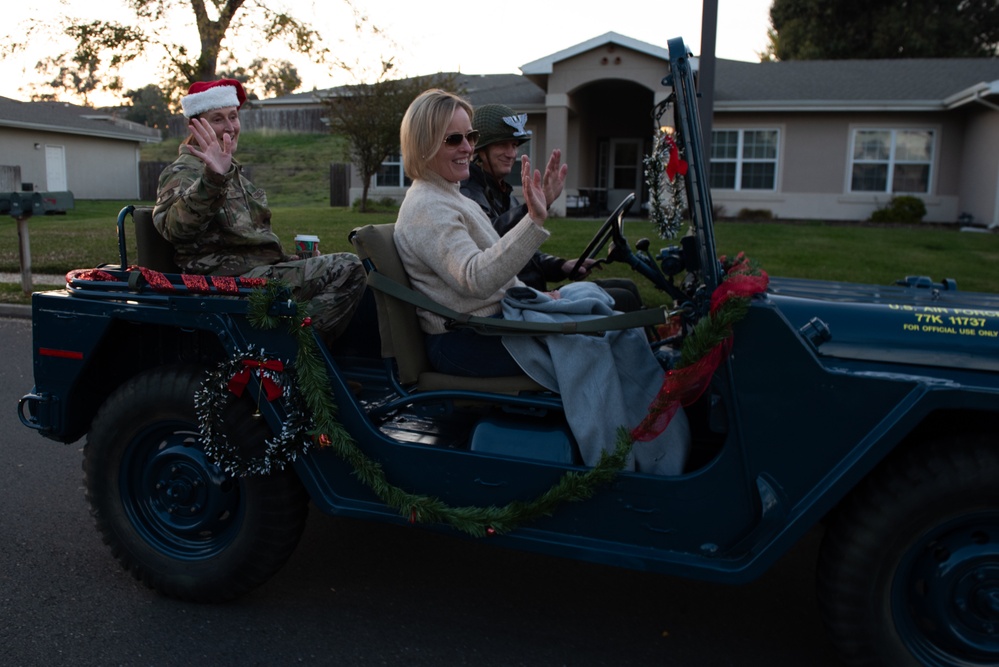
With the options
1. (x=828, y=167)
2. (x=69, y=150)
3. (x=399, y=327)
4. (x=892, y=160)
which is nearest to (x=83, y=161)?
(x=69, y=150)

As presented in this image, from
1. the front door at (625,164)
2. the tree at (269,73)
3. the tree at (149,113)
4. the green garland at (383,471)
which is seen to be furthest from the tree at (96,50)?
the tree at (149,113)

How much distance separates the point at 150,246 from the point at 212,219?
0.28 m

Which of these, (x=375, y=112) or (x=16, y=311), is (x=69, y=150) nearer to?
(x=375, y=112)

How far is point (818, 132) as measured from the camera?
69.9ft

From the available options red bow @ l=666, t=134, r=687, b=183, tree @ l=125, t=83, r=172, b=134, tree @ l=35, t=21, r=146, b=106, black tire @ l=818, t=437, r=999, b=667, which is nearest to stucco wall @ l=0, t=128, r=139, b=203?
tree @ l=35, t=21, r=146, b=106

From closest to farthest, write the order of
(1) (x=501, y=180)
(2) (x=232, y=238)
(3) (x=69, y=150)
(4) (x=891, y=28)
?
(2) (x=232, y=238)
(1) (x=501, y=180)
(3) (x=69, y=150)
(4) (x=891, y=28)

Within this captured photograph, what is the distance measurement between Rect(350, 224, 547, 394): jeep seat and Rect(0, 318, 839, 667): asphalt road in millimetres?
845

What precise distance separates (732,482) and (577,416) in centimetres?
50

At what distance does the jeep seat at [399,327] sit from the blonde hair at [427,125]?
0.27 meters

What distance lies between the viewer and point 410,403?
2.82m

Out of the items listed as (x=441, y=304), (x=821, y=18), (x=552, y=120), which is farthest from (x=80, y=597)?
(x=821, y=18)

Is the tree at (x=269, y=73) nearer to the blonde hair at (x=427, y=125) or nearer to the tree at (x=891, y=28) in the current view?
the blonde hair at (x=427, y=125)

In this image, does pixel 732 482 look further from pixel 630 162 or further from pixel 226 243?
pixel 630 162

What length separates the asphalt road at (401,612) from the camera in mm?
2732
